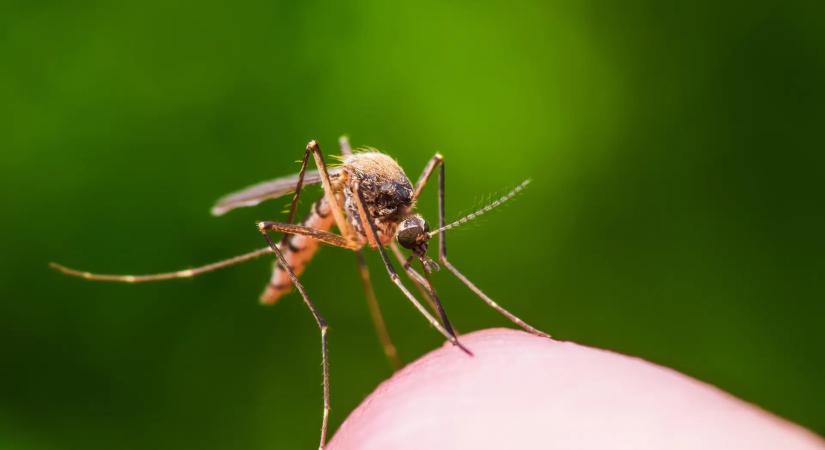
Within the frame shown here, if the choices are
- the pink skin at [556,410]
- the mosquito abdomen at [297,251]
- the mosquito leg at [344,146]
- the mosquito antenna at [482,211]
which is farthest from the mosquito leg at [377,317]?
the pink skin at [556,410]

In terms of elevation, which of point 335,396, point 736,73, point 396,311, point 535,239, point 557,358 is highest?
point 736,73

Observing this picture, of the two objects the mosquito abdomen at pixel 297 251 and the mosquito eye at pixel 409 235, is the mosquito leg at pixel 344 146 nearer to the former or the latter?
the mosquito abdomen at pixel 297 251

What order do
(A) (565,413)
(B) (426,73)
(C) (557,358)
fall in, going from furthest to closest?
(B) (426,73), (C) (557,358), (A) (565,413)

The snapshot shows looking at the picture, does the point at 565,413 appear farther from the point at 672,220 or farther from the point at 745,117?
the point at 745,117

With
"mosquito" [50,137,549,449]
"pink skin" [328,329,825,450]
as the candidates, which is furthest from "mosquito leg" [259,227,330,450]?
"pink skin" [328,329,825,450]

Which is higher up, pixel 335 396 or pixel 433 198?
pixel 433 198

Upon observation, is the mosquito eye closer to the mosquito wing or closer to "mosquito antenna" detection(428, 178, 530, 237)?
"mosquito antenna" detection(428, 178, 530, 237)

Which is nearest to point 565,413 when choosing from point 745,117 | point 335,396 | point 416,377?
point 416,377

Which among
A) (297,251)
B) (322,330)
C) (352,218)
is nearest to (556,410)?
(322,330)
